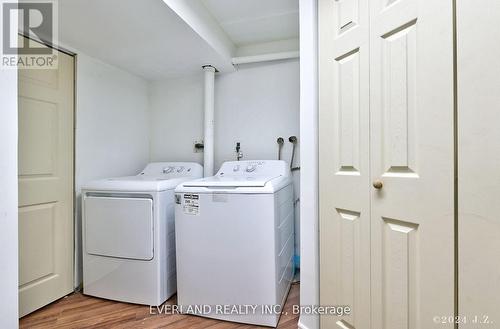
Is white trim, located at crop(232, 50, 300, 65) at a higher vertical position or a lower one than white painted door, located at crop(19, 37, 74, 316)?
higher

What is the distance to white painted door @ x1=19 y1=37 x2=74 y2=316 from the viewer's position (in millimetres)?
1587

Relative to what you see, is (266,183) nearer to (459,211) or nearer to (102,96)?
(459,211)

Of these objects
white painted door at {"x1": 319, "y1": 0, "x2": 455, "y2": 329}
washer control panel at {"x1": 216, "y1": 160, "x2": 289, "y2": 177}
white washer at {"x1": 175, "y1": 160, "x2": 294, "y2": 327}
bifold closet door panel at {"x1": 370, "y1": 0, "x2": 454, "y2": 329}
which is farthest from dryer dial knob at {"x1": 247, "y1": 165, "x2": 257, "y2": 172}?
bifold closet door panel at {"x1": 370, "y1": 0, "x2": 454, "y2": 329}

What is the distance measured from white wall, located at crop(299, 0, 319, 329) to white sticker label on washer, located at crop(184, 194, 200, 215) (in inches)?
27.0

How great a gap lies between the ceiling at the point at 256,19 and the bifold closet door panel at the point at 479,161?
56.2 inches

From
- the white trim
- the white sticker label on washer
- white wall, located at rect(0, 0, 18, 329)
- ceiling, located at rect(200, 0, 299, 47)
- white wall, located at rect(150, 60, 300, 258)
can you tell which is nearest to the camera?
white wall, located at rect(0, 0, 18, 329)

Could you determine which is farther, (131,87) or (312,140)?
(131,87)

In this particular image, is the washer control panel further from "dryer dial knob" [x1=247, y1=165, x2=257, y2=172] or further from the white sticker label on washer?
the white sticker label on washer

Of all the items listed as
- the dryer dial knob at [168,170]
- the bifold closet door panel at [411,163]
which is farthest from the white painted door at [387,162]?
the dryer dial knob at [168,170]

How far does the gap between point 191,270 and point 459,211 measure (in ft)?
4.81

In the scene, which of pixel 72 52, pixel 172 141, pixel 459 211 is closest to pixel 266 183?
pixel 459 211

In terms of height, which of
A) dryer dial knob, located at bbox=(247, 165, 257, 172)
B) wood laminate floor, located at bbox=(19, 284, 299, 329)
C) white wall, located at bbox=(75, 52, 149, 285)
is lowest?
wood laminate floor, located at bbox=(19, 284, 299, 329)

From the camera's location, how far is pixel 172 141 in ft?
8.67

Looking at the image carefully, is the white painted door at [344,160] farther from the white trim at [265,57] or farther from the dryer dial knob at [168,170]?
the dryer dial knob at [168,170]
